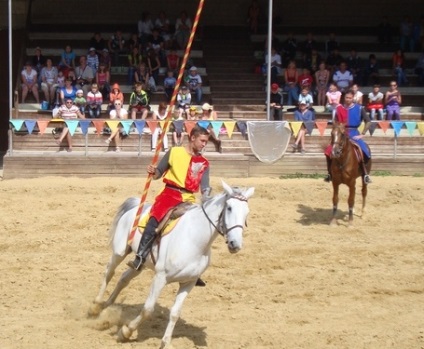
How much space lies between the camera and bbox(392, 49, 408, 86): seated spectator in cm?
2661

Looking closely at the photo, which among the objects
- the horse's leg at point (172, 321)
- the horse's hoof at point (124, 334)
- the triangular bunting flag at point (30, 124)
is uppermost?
the triangular bunting flag at point (30, 124)

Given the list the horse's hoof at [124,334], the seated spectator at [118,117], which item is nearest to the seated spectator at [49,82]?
the seated spectator at [118,117]

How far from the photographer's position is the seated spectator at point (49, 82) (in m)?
24.0

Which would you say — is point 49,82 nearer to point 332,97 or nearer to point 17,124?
point 17,124

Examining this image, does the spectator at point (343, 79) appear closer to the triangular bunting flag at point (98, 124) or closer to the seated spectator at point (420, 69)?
the seated spectator at point (420, 69)

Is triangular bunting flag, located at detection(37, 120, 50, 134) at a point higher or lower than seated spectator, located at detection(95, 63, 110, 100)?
lower

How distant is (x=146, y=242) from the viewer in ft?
33.3

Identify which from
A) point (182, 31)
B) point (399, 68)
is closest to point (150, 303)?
point (182, 31)

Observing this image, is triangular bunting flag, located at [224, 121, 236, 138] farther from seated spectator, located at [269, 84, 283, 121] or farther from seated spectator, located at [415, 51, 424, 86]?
seated spectator, located at [415, 51, 424, 86]

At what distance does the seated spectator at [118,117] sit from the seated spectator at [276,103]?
3771mm

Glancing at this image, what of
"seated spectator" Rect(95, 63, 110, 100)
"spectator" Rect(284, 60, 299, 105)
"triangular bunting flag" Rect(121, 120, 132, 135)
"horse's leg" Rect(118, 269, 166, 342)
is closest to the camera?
"horse's leg" Rect(118, 269, 166, 342)

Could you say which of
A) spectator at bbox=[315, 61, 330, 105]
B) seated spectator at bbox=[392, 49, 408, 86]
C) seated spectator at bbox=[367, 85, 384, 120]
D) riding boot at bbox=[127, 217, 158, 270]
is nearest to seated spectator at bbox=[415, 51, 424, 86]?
seated spectator at bbox=[392, 49, 408, 86]

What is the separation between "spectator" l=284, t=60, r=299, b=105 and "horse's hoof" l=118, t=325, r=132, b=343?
15.5 metres

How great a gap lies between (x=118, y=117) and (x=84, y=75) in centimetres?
241
